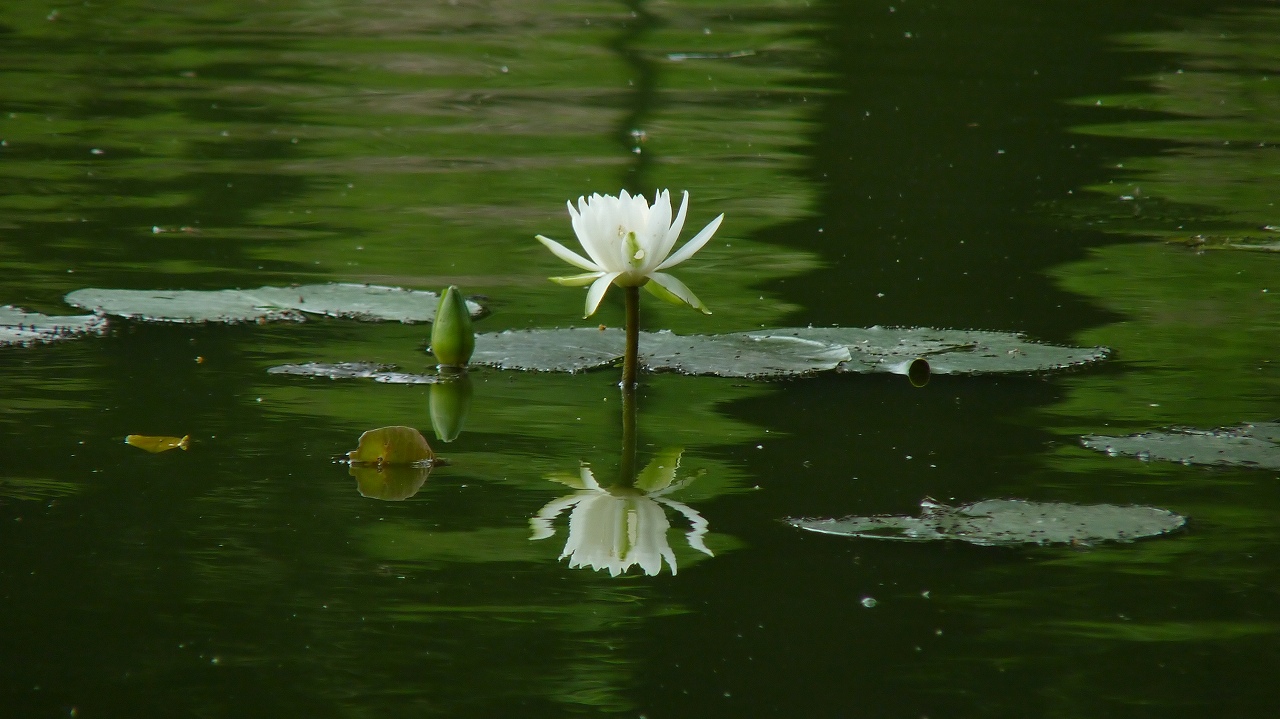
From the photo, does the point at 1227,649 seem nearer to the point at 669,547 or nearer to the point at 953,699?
the point at 953,699

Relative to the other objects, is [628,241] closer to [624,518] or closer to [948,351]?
[624,518]

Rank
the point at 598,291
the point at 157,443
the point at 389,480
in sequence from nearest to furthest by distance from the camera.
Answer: the point at 389,480 → the point at 157,443 → the point at 598,291

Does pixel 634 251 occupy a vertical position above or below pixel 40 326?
above

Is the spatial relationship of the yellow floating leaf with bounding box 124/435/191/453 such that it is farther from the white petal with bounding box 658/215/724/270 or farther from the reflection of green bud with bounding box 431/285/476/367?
the white petal with bounding box 658/215/724/270

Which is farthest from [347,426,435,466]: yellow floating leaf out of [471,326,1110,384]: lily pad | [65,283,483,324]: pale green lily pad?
[65,283,483,324]: pale green lily pad

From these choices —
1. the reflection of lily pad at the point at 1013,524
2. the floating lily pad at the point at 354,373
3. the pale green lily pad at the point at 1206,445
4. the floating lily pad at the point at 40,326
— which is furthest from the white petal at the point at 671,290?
the floating lily pad at the point at 40,326

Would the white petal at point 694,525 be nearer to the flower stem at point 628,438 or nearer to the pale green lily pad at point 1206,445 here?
the flower stem at point 628,438

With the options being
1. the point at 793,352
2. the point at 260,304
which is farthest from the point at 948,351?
the point at 260,304
